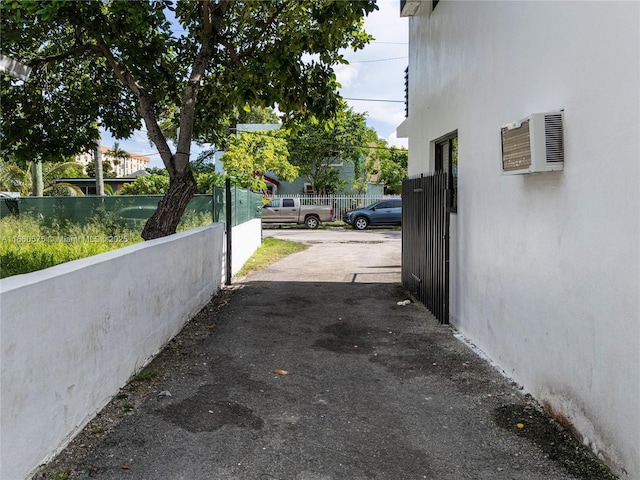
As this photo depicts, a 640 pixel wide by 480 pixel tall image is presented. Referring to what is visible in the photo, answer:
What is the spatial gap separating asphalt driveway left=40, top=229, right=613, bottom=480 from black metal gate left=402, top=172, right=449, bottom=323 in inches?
19.1

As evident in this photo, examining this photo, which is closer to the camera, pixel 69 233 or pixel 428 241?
pixel 428 241

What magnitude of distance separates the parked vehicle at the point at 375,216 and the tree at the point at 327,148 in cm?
596

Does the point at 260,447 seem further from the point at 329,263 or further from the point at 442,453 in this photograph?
the point at 329,263

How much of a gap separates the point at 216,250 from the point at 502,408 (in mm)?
5956

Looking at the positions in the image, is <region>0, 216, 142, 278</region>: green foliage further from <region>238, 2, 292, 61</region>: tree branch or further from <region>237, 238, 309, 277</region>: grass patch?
<region>238, 2, 292, 61</region>: tree branch

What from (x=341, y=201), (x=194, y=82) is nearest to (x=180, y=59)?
(x=194, y=82)

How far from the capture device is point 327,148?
30594 mm

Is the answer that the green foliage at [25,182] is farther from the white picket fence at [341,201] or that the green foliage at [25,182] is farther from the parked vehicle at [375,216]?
the parked vehicle at [375,216]

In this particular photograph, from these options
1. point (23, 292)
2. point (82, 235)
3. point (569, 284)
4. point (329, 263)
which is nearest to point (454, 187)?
point (569, 284)

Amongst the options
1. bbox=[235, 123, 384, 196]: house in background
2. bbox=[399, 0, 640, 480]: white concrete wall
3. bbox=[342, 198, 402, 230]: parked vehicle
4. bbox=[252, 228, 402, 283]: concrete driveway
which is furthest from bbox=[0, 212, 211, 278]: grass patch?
bbox=[235, 123, 384, 196]: house in background

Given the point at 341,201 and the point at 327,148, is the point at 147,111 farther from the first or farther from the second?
the point at 327,148

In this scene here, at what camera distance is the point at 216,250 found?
8836 millimetres

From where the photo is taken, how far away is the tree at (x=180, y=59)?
695cm

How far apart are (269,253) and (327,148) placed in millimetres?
17090
